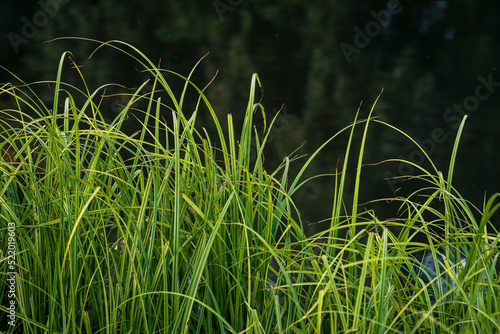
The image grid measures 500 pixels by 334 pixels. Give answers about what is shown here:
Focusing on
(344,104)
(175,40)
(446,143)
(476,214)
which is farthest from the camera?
(175,40)

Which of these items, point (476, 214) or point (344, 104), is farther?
point (344, 104)

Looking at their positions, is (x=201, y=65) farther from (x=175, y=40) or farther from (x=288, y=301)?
(x=288, y=301)

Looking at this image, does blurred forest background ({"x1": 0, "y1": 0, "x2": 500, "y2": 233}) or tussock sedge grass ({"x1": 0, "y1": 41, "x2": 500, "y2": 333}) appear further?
blurred forest background ({"x1": 0, "y1": 0, "x2": 500, "y2": 233})

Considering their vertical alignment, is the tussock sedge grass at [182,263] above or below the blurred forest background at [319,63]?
above

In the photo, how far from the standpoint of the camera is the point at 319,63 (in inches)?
195

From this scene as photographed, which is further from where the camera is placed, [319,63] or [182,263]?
[319,63]

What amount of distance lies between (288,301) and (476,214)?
7.85ft

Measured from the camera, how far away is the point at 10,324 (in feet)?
3.81

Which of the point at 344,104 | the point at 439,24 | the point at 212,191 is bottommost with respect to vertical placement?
the point at 344,104

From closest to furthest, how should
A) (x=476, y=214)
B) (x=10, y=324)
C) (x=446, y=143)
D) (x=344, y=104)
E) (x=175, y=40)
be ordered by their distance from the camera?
1. (x=10, y=324)
2. (x=476, y=214)
3. (x=446, y=143)
4. (x=344, y=104)
5. (x=175, y=40)

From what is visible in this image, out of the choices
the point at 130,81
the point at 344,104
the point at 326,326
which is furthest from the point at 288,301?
the point at 130,81

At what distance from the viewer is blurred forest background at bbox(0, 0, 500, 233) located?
3625 mm

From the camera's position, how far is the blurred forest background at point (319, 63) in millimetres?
3625

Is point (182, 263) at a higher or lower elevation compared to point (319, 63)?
higher
